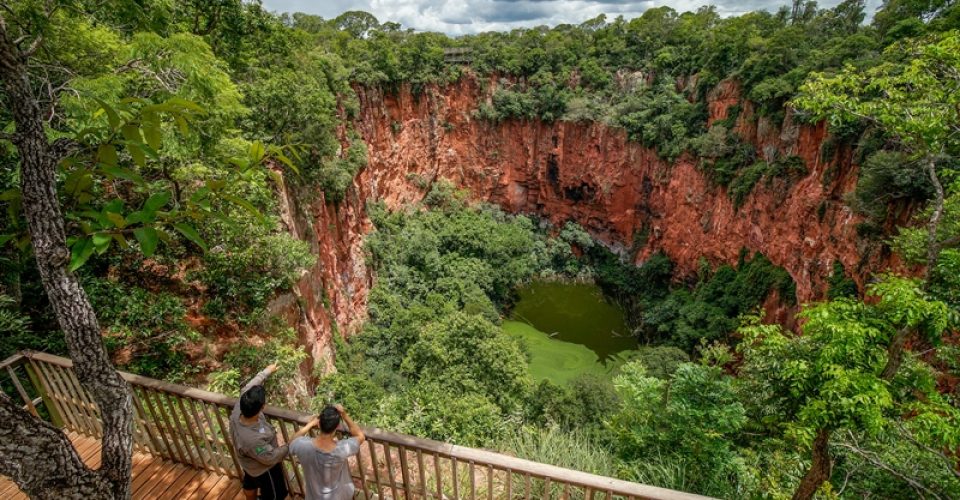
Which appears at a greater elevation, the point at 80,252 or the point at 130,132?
the point at 130,132

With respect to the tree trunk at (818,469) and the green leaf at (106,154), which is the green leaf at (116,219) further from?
the tree trunk at (818,469)

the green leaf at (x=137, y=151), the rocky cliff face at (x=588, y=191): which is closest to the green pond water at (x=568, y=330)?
the rocky cliff face at (x=588, y=191)

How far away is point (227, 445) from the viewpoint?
370 centimetres

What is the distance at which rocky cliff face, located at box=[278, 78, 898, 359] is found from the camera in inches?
569

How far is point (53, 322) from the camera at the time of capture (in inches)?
233

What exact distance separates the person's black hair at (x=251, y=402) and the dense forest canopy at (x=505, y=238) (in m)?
0.82

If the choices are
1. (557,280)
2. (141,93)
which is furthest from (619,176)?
(141,93)

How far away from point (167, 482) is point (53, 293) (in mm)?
2620

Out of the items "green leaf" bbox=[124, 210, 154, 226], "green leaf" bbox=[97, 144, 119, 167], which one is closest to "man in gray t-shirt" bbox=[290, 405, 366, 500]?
"green leaf" bbox=[124, 210, 154, 226]

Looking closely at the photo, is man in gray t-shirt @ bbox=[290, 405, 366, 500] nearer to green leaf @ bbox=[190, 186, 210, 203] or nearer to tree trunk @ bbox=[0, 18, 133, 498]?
tree trunk @ bbox=[0, 18, 133, 498]

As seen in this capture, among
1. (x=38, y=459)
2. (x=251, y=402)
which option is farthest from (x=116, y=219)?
(x=251, y=402)

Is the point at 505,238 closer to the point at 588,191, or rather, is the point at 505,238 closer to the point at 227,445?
the point at 588,191

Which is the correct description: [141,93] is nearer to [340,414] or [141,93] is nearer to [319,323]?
[340,414]

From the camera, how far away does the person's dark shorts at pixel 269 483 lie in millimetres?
3328
